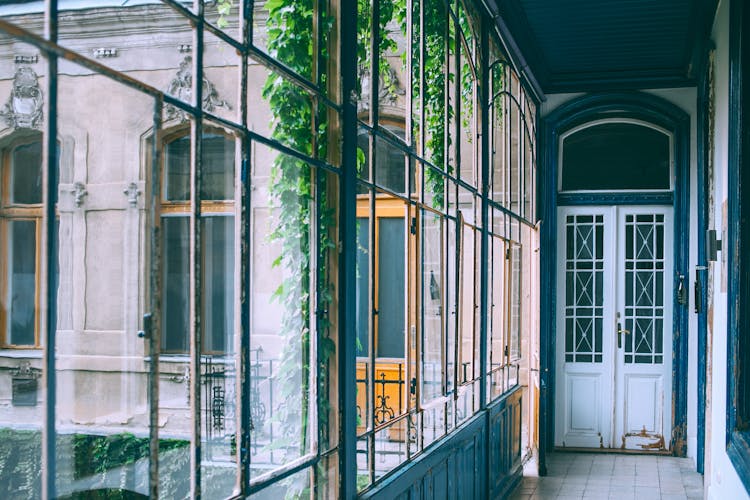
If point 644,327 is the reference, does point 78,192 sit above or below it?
above

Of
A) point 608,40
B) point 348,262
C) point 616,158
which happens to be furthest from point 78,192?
point 616,158

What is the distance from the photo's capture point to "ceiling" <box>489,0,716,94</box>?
20.9 feet

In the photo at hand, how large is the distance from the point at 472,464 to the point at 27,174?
434cm

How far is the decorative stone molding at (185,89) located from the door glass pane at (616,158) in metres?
7.46

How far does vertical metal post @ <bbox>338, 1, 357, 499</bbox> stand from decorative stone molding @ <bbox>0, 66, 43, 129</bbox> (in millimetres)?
1573

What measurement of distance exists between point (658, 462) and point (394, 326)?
5535 millimetres

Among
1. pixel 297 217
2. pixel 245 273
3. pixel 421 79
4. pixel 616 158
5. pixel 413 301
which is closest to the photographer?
pixel 245 273

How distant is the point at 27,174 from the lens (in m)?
1.48

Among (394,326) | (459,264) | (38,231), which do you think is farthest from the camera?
(459,264)

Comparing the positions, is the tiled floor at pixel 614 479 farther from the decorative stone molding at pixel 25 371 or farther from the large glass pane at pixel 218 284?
the decorative stone molding at pixel 25 371

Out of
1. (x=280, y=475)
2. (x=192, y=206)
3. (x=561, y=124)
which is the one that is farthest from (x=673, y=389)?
(x=192, y=206)

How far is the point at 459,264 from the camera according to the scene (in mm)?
5086

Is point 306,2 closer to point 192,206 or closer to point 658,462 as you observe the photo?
point 192,206

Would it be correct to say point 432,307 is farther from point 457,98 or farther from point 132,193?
point 132,193
